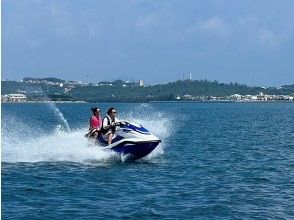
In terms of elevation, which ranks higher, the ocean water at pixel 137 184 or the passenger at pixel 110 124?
the passenger at pixel 110 124

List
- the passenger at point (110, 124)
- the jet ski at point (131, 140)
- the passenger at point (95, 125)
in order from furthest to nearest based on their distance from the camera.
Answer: the passenger at point (95, 125) < the passenger at point (110, 124) < the jet ski at point (131, 140)

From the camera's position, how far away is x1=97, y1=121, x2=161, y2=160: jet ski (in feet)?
72.6

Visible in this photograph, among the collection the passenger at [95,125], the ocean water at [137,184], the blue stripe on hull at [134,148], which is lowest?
the ocean water at [137,184]

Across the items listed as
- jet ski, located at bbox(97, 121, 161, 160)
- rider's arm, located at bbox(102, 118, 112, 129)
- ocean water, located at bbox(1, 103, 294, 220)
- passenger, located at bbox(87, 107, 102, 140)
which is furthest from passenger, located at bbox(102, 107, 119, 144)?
ocean water, located at bbox(1, 103, 294, 220)

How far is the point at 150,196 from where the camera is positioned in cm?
1573

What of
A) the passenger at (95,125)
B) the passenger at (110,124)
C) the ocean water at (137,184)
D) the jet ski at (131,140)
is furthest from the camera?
the passenger at (95,125)

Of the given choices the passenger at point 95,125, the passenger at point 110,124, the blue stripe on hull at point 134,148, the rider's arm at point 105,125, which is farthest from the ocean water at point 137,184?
the rider's arm at point 105,125

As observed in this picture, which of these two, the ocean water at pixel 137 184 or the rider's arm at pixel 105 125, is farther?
the rider's arm at pixel 105 125

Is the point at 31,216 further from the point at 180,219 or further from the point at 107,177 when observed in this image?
the point at 107,177

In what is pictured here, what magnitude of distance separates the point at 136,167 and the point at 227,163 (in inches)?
196

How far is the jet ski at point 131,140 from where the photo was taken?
2212 cm

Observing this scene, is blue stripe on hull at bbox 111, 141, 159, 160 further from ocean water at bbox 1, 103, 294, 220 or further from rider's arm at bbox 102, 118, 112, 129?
rider's arm at bbox 102, 118, 112, 129

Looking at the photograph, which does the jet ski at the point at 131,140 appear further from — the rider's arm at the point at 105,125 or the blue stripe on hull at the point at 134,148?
the rider's arm at the point at 105,125

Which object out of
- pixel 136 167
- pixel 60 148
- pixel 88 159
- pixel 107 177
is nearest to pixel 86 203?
pixel 107 177
